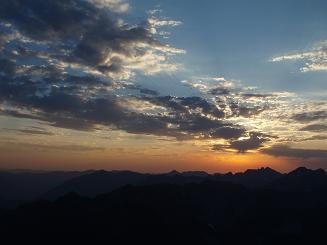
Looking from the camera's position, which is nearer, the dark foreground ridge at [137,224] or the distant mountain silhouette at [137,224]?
the distant mountain silhouette at [137,224]

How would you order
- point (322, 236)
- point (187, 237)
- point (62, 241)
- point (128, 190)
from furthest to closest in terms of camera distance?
point (128, 190) → point (322, 236) → point (187, 237) → point (62, 241)

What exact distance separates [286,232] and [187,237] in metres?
54.4

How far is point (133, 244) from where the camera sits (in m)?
139

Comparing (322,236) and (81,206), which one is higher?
(81,206)

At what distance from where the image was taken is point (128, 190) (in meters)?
199

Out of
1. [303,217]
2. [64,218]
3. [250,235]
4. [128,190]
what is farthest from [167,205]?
[303,217]

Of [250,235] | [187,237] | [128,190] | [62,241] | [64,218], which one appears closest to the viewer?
[62,241]

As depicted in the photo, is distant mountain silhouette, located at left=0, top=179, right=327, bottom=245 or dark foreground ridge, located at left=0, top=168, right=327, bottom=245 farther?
dark foreground ridge, located at left=0, top=168, right=327, bottom=245

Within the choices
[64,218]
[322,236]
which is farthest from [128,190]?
[322,236]

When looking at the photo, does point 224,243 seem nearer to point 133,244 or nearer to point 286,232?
point 286,232

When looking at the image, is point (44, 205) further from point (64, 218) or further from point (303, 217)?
point (303, 217)

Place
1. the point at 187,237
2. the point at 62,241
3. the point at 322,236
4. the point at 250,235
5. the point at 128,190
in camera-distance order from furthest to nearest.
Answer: the point at 128,190 → the point at 250,235 → the point at 322,236 → the point at 187,237 → the point at 62,241

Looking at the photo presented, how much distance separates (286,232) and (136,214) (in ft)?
253

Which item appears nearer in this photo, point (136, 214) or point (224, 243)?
point (136, 214)
